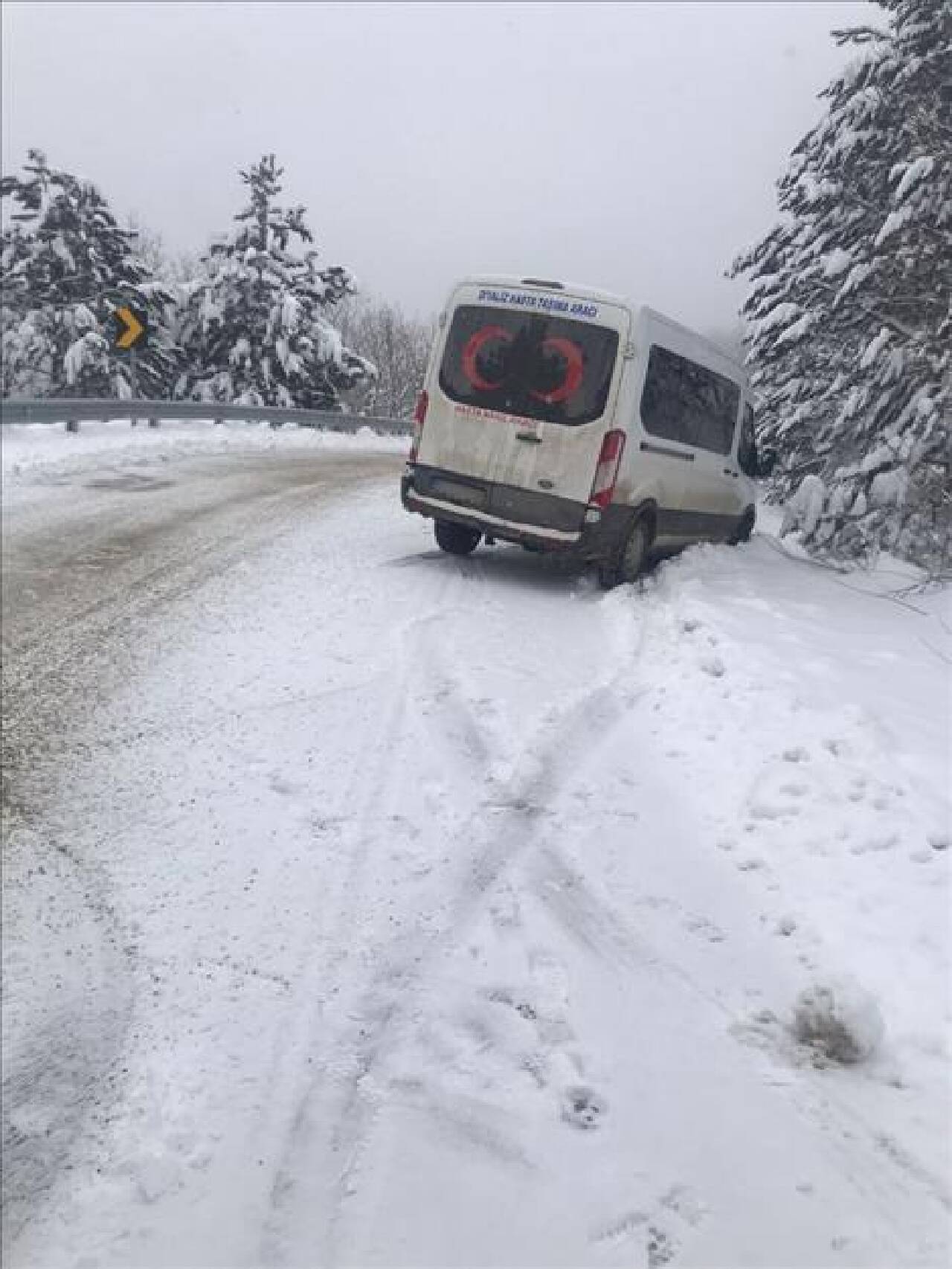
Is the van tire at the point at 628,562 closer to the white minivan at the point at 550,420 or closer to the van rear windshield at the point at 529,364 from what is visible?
the white minivan at the point at 550,420

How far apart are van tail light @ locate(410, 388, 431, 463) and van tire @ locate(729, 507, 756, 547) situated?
510 cm

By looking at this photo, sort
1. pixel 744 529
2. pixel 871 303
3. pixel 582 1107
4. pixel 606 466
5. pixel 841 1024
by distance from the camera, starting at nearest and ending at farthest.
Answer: pixel 582 1107 → pixel 841 1024 → pixel 606 466 → pixel 744 529 → pixel 871 303

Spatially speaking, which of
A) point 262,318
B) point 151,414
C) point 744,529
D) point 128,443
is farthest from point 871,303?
point 262,318

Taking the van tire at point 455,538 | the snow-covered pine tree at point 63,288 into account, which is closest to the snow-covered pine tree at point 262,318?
the snow-covered pine tree at point 63,288

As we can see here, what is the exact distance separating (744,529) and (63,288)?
2561 cm

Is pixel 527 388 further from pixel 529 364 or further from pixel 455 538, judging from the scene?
pixel 455 538

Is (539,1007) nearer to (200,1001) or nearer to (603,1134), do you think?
(603,1134)

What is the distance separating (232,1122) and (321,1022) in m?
0.45

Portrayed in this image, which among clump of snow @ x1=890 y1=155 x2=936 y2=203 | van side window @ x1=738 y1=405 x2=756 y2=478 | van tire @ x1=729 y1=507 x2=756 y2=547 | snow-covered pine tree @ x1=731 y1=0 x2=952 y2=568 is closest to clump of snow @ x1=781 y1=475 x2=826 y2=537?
snow-covered pine tree @ x1=731 y1=0 x2=952 y2=568

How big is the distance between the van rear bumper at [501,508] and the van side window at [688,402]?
3.90ft

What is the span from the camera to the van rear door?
8328 mm

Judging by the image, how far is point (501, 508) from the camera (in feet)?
28.3

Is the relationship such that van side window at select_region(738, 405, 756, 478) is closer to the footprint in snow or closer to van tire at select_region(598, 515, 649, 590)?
van tire at select_region(598, 515, 649, 590)

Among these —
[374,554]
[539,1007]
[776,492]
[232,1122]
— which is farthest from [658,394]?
[776,492]
